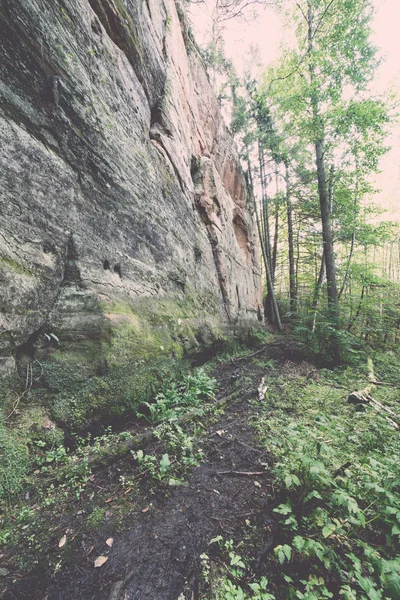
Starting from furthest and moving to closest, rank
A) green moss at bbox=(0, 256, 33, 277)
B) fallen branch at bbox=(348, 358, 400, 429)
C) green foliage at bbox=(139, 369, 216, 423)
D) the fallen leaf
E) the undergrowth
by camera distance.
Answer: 1. fallen branch at bbox=(348, 358, 400, 429)
2. green foliage at bbox=(139, 369, 216, 423)
3. green moss at bbox=(0, 256, 33, 277)
4. the undergrowth
5. the fallen leaf

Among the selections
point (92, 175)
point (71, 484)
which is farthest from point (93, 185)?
point (71, 484)

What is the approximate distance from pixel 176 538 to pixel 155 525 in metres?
0.24

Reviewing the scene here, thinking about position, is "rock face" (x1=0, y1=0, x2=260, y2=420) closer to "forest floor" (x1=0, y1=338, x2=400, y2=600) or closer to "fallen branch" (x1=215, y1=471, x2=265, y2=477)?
"forest floor" (x1=0, y1=338, x2=400, y2=600)

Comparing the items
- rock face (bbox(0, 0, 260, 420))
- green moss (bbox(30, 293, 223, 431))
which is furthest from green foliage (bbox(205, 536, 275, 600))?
rock face (bbox(0, 0, 260, 420))

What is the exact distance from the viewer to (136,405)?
4066mm

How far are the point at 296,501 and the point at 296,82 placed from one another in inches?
587

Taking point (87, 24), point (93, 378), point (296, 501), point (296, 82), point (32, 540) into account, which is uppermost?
point (296, 82)

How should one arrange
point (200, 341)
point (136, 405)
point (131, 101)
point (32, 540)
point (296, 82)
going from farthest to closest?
point (296, 82) → point (200, 341) → point (131, 101) → point (136, 405) → point (32, 540)

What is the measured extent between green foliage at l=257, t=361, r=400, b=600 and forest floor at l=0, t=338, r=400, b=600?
2.6 inches

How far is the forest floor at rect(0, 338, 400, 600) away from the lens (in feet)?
5.62

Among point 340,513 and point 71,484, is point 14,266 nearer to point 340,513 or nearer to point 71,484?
point 71,484

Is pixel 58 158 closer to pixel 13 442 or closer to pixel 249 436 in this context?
pixel 13 442

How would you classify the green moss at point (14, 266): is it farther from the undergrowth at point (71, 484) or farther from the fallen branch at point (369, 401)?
the fallen branch at point (369, 401)

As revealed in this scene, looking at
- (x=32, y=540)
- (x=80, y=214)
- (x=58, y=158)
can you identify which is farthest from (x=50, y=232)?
(x=32, y=540)
